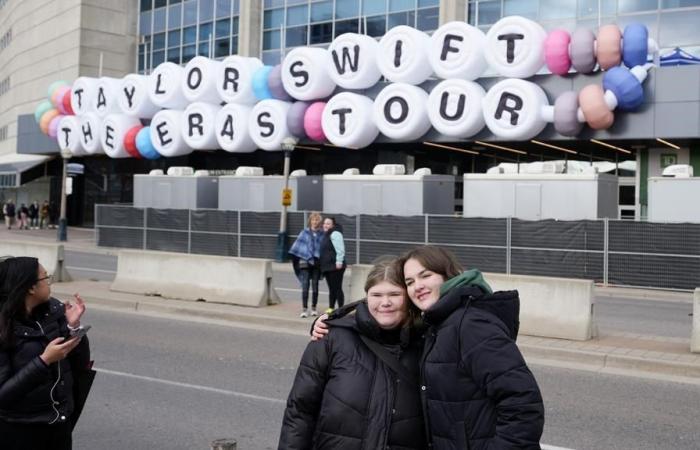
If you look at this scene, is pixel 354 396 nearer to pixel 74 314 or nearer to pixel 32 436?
pixel 74 314

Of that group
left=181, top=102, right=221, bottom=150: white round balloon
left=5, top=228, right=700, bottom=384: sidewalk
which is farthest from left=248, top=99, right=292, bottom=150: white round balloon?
left=5, top=228, right=700, bottom=384: sidewalk

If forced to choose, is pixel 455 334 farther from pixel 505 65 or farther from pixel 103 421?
pixel 505 65

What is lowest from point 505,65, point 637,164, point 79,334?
point 79,334

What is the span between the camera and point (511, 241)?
2205cm

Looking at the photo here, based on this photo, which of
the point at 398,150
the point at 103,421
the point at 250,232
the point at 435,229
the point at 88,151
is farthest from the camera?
the point at 88,151

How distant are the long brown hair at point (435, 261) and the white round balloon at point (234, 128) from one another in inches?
1145

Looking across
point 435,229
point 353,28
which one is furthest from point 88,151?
point 435,229

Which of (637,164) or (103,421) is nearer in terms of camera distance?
(103,421)

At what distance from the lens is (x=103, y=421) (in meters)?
7.18

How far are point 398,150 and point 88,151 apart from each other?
15692 mm

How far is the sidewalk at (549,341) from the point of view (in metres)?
9.68

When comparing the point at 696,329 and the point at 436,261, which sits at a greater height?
the point at 436,261

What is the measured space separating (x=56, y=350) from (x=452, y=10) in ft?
100

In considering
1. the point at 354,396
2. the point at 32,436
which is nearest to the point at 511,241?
the point at 32,436
